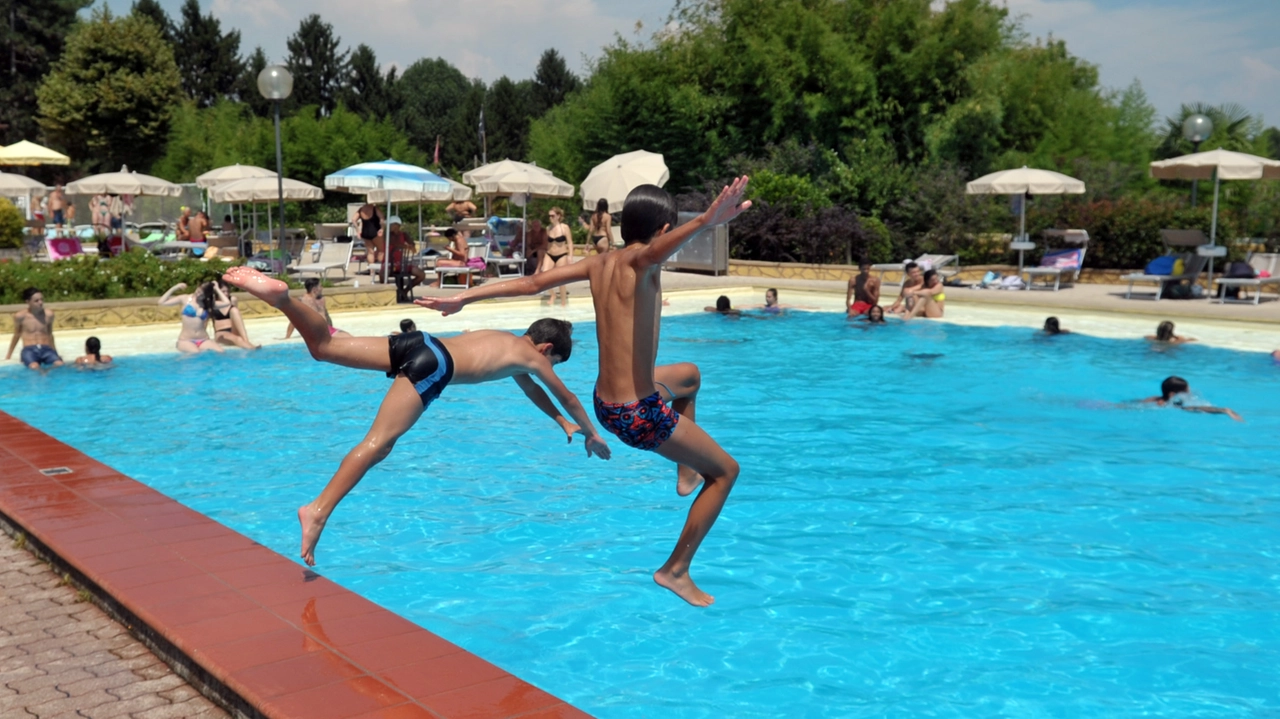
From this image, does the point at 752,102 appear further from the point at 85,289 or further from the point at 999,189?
the point at 85,289

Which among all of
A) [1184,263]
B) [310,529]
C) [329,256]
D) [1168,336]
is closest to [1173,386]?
[1168,336]

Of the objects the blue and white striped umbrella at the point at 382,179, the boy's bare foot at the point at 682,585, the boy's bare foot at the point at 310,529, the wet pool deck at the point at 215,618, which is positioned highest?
the blue and white striped umbrella at the point at 382,179

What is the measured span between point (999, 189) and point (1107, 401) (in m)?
10.6

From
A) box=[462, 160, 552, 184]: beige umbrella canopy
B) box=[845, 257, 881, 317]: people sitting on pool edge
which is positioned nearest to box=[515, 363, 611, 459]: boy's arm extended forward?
box=[845, 257, 881, 317]: people sitting on pool edge

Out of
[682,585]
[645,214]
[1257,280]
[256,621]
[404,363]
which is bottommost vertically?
[256,621]

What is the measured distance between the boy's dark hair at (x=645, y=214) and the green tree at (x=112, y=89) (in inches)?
1804

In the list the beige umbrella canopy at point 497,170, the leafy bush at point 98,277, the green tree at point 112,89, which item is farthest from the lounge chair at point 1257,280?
the green tree at point 112,89

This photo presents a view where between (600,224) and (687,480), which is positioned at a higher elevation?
(600,224)

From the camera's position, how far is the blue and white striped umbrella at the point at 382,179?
20141 millimetres

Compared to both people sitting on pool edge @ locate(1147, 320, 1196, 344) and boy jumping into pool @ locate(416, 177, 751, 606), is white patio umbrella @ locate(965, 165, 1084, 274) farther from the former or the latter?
boy jumping into pool @ locate(416, 177, 751, 606)

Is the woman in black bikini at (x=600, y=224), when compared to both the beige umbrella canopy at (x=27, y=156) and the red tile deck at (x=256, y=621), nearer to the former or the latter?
the red tile deck at (x=256, y=621)

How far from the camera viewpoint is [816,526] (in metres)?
7.82

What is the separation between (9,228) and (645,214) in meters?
24.7

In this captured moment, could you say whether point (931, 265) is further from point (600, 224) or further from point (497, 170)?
point (497, 170)
